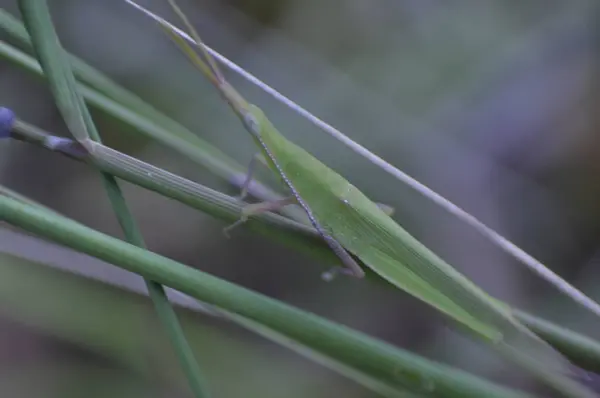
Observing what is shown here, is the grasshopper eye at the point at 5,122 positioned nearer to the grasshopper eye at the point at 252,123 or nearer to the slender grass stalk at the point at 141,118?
the slender grass stalk at the point at 141,118

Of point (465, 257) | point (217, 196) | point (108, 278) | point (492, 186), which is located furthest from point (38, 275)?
point (492, 186)

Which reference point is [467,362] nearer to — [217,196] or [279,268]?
[279,268]

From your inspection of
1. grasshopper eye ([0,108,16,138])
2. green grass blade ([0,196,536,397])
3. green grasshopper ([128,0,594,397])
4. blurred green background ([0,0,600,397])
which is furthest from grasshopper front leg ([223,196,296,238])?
blurred green background ([0,0,600,397])

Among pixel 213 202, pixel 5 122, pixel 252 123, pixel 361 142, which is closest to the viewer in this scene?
pixel 5 122

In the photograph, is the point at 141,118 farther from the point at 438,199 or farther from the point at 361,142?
the point at 361,142

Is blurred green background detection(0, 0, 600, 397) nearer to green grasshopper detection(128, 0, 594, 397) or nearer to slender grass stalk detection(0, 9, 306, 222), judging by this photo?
slender grass stalk detection(0, 9, 306, 222)

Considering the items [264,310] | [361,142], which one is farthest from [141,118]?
[361,142]

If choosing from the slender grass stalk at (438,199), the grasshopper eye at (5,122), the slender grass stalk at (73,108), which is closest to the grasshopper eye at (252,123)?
the slender grass stalk at (438,199)
